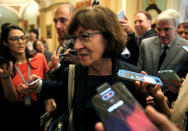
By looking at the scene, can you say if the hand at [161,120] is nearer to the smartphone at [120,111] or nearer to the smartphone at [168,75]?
the smartphone at [120,111]

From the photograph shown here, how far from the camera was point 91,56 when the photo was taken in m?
1.12

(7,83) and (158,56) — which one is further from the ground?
(158,56)

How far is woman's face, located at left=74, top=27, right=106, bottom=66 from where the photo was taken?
1.09m

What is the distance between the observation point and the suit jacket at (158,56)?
1936 millimetres

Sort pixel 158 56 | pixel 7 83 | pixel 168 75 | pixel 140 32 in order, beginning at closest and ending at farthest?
pixel 168 75 → pixel 7 83 → pixel 158 56 → pixel 140 32

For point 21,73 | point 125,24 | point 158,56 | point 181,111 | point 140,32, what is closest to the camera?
point 181,111

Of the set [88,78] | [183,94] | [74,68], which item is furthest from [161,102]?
[74,68]

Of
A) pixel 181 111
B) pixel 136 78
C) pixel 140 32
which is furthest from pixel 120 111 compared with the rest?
pixel 140 32

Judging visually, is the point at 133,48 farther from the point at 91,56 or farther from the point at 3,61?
the point at 3,61

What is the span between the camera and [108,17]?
1145 millimetres

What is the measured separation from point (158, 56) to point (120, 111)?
1.78 metres

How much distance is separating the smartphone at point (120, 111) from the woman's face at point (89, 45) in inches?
21.7

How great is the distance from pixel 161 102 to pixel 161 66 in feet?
3.43

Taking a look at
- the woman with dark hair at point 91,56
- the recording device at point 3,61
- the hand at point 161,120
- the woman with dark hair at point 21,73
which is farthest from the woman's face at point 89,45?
the recording device at point 3,61
